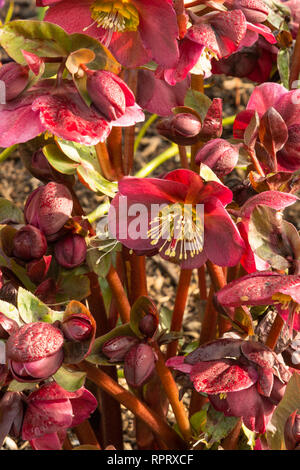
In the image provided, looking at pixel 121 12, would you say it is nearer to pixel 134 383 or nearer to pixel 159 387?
pixel 134 383

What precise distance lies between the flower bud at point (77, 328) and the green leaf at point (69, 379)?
0.06 meters

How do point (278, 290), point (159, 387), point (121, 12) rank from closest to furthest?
point (278, 290), point (121, 12), point (159, 387)

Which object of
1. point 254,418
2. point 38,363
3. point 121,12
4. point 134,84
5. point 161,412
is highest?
point 121,12

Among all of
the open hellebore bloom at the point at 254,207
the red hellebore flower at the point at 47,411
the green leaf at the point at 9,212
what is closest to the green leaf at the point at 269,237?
the open hellebore bloom at the point at 254,207

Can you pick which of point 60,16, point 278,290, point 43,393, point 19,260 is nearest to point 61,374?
point 43,393

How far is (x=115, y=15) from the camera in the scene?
0.71 m

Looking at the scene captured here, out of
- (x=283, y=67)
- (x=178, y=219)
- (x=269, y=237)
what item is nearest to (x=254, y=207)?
(x=269, y=237)

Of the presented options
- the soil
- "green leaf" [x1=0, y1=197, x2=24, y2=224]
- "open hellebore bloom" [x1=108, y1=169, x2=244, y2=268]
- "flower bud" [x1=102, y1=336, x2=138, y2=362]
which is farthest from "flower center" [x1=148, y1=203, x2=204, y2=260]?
the soil

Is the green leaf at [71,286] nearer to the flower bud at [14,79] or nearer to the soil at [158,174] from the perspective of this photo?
the flower bud at [14,79]

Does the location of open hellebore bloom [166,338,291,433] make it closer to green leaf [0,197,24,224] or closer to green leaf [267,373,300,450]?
green leaf [267,373,300,450]

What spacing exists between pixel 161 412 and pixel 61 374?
0.93ft

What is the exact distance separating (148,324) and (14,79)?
11.4 inches

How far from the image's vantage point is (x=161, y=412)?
3.14 ft

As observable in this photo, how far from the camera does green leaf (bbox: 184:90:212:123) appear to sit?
809 mm
